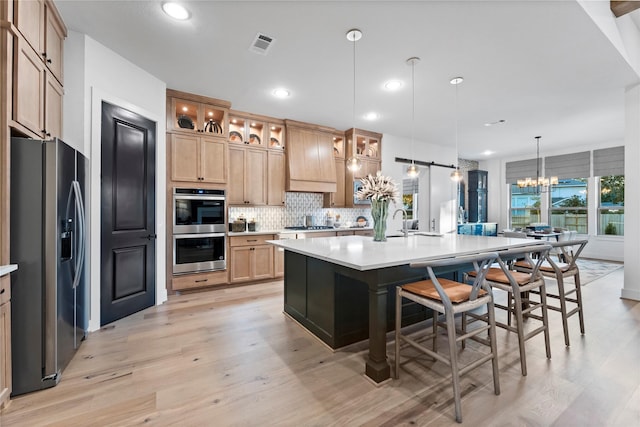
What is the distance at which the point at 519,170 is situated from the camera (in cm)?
834

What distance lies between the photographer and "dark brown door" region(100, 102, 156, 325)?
297 centimetres

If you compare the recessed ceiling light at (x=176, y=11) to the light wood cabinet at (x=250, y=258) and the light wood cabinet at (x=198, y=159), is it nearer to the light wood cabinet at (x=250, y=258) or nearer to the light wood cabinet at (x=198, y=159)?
the light wood cabinet at (x=198, y=159)

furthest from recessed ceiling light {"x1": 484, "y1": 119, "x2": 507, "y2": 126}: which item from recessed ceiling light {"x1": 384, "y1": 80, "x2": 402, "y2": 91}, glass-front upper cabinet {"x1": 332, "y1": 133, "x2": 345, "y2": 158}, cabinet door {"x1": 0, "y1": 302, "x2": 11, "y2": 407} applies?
cabinet door {"x1": 0, "y1": 302, "x2": 11, "y2": 407}

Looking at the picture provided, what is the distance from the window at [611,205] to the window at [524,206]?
1.31 metres

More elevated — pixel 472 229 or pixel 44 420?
pixel 472 229

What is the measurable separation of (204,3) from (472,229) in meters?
7.55

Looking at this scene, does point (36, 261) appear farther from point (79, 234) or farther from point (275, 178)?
point (275, 178)

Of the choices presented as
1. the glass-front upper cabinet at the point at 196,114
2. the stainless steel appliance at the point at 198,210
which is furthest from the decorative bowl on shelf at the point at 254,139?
the stainless steel appliance at the point at 198,210

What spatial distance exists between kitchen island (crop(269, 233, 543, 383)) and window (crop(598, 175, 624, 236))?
6469 millimetres

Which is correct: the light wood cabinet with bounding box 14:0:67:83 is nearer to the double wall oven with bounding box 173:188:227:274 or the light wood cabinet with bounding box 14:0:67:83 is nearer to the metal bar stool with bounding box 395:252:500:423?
the double wall oven with bounding box 173:188:227:274

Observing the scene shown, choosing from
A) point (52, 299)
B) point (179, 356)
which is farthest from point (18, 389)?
point (179, 356)

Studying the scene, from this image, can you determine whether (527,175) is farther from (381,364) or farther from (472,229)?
(381,364)

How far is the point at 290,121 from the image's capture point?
16.8 feet

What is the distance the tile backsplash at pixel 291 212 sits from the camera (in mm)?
5082
